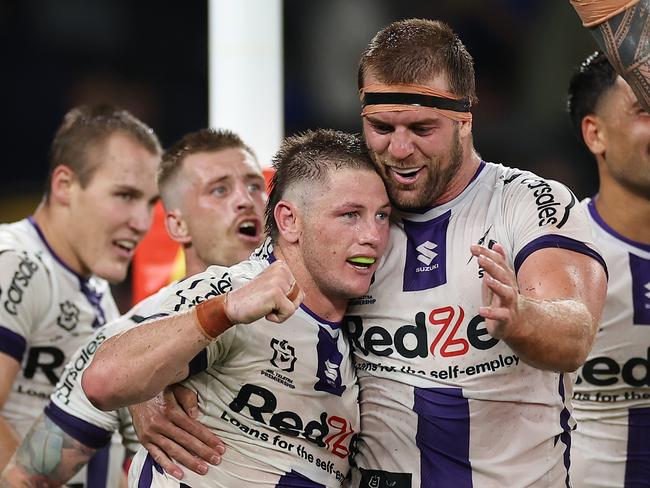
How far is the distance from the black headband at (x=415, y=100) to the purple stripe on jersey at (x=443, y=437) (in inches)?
30.2

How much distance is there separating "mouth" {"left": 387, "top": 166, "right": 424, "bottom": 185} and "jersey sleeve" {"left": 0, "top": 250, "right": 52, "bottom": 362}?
1706mm

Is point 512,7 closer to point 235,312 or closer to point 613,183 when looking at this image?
point 613,183

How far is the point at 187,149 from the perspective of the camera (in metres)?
3.94

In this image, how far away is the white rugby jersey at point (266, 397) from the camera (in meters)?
2.78

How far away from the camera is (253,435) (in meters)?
2.80

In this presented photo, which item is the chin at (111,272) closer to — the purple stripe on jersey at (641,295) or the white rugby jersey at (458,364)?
the white rugby jersey at (458,364)

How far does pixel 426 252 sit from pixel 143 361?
0.89 meters

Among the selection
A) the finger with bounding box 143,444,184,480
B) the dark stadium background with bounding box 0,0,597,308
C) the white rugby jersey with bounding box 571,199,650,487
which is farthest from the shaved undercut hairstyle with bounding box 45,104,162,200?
the dark stadium background with bounding box 0,0,597,308

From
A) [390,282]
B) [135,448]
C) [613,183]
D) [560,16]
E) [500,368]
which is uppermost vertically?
[560,16]

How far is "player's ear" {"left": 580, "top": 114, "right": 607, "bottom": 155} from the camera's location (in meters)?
3.81

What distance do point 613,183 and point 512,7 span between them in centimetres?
535

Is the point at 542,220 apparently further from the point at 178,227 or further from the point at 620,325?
the point at 178,227

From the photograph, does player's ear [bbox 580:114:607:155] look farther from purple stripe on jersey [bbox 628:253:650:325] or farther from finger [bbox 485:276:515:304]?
finger [bbox 485:276:515:304]

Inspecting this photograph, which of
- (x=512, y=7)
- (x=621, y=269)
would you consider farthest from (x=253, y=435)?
(x=512, y=7)
